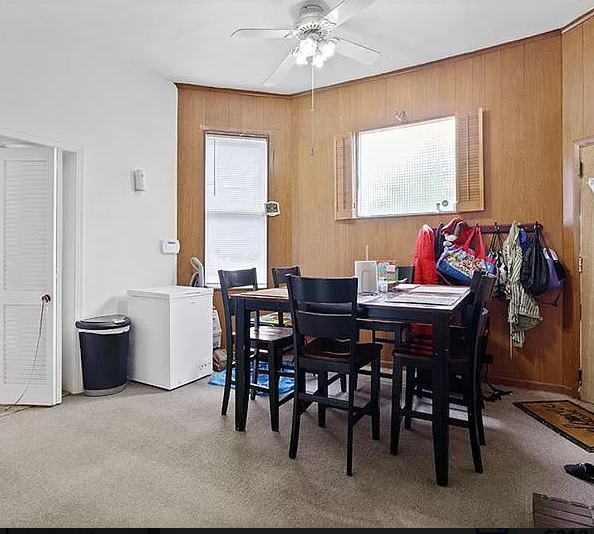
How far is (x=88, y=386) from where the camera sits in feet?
11.4

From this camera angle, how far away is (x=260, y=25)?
3367 millimetres

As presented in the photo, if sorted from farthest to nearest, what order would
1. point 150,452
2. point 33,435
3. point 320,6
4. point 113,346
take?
point 113,346 → point 320,6 → point 33,435 → point 150,452

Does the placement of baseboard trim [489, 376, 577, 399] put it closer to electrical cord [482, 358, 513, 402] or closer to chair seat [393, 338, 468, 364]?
electrical cord [482, 358, 513, 402]

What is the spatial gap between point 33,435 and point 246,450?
141 cm

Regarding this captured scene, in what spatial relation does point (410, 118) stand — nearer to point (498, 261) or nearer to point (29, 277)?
point (498, 261)

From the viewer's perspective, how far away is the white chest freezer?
141 inches

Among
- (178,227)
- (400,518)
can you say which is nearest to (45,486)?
(400,518)

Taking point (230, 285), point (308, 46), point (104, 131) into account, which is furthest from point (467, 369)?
point (104, 131)

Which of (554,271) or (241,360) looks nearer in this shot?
(241,360)

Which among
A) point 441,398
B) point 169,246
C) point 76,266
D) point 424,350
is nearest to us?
point 441,398

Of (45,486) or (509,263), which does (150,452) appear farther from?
(509,263)

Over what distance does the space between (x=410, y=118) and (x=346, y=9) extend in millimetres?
1775

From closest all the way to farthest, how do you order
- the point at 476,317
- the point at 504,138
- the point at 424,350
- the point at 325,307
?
the point at 476,317, the point at 325,307, the point at 424,350, the point at 504,138

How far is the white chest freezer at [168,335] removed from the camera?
358 cm
